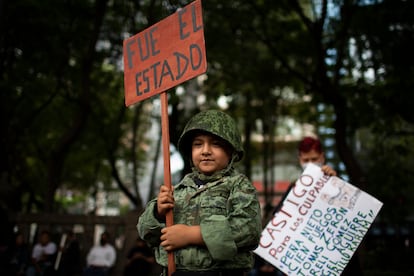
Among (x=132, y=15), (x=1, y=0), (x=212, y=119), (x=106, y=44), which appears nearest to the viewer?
(x=212, y=119)

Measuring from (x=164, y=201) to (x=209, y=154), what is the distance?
1.24 ft

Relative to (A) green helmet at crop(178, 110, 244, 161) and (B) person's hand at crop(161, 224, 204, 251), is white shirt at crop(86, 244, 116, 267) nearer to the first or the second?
(A) green helmet at crop(178, 110, 244, 161)

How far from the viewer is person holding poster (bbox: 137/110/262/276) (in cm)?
234

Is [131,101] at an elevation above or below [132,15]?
below

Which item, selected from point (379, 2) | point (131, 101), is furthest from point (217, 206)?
point (379, 2)

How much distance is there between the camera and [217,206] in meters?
2.46

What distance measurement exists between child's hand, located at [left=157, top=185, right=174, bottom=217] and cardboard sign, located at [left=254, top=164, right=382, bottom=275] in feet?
5.78

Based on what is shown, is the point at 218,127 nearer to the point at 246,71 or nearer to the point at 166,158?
the point at 166,158

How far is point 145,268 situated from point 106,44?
7.42 m

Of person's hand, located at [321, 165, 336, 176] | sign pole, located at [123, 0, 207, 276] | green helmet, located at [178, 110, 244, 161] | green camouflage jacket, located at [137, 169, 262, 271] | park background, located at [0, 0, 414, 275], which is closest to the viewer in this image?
green camouflage jacket, located at [137, 169, 262, 271]

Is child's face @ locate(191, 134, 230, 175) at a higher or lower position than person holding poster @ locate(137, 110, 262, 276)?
higher

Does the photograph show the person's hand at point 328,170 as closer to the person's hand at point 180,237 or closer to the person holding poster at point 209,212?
the person holding poster at point 209,212

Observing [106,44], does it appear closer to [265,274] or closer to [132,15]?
[132,15]

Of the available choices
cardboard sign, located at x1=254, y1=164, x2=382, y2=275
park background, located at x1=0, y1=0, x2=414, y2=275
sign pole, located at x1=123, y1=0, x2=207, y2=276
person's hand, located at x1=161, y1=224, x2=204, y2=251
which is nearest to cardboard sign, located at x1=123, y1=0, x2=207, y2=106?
sign pole, located at x1=123, y1=0, x2=207, y2=276
